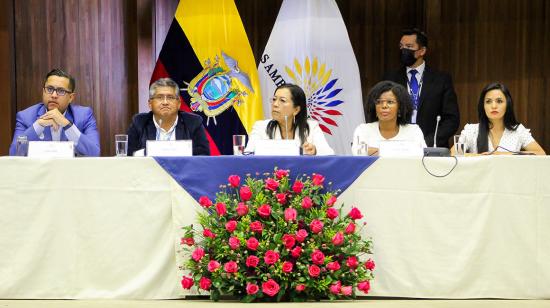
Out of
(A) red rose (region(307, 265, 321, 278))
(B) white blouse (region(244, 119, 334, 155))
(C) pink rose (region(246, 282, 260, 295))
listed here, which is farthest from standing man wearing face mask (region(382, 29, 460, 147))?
(C) pink rose (region(246, 282, 260, 295))

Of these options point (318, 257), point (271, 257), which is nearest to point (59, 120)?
point (271, 257)

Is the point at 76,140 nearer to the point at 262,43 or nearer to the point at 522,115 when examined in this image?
the point at 262,43

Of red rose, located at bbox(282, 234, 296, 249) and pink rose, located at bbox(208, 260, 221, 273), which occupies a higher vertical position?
red rose, located at bbox(282, 234, 296, 249)

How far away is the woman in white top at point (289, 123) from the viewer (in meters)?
3.77

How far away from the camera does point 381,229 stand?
9.86ft

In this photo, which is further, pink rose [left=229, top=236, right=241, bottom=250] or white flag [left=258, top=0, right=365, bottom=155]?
white flag [left=258, top=0, right=365, bottom=155]

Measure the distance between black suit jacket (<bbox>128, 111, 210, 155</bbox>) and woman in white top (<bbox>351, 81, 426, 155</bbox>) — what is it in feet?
2.48

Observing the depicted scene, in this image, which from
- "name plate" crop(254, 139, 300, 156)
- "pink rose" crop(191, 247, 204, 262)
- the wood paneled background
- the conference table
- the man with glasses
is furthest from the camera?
the wood paneled background

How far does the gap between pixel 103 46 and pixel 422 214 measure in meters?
3.22

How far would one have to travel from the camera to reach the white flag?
5074mm

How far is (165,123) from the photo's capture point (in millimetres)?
3787

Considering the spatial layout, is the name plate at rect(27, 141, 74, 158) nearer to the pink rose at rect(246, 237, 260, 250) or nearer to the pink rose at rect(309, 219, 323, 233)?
the pink rose at rect(246, 237, 260, 250)

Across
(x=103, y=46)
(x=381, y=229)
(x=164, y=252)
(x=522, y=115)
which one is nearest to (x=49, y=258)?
(x=164, y=252)

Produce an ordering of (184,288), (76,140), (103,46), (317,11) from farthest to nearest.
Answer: (103,46), (317,11), (76,140), (184,288)
